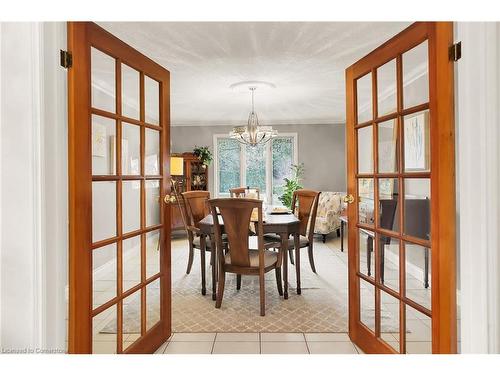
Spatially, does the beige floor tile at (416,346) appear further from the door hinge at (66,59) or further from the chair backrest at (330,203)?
the chair backrest at (330,203)

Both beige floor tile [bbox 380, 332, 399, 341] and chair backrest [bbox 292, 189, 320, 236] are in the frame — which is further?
chair backrest [bbox 292, 189, 320, 236]

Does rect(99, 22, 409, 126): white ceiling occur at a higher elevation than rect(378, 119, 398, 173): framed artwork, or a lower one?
higher

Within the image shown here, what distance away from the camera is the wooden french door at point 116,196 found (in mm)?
1370

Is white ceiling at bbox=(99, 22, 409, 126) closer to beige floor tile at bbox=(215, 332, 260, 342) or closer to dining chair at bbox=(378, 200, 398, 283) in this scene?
dining chair at bbox=(378, 200, 398, 283)

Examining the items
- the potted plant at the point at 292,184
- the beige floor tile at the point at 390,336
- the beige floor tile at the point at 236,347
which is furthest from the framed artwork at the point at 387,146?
the potted plant at the point at 292,184

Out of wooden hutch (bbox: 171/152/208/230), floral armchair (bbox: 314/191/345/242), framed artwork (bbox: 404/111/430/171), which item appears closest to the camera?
framed artwork (bbox: 404/111/430/171)

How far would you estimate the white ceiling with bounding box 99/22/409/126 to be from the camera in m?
2.43

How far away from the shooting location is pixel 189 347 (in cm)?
207

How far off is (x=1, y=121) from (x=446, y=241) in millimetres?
1921

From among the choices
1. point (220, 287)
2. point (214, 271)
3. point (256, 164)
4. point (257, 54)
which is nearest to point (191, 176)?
point (256, 164)

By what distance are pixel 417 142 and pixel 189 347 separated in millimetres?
1911

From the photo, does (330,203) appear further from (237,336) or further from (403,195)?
(403,195)

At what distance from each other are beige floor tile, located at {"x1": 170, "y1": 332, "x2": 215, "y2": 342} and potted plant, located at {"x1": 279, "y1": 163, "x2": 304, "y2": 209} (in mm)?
4204

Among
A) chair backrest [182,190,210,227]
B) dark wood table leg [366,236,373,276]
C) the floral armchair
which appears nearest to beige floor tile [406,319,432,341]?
dark wood table leg [366,236,373,276]
